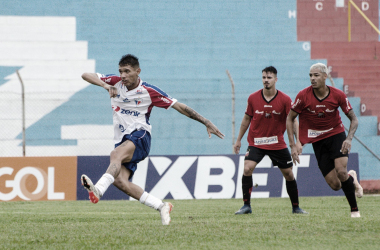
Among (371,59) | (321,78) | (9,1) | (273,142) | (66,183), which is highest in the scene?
(9,1)

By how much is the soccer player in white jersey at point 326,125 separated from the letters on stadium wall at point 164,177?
177 inches

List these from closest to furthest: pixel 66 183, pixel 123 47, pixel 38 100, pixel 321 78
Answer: pixel 321 78 < pixel 66 183 < pixel 38 100 < pixel 123 47

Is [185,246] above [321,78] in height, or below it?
below

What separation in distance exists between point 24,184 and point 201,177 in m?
3.79

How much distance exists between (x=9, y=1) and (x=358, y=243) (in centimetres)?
1725

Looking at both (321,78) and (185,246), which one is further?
(321,78)

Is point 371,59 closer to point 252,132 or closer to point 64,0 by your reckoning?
point 64,0

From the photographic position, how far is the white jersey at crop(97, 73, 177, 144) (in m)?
6.11

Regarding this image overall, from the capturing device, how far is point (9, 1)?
62.2 feet

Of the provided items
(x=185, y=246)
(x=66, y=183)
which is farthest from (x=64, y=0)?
(x=185, y=246)

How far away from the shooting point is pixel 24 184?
11.7m

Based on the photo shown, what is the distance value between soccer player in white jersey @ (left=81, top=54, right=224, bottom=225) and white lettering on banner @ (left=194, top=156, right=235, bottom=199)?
6.19 metres

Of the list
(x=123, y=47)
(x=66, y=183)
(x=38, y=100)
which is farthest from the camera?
(x=123, y=47)

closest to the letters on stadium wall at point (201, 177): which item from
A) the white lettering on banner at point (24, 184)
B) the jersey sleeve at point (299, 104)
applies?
the white lettering on banner at point (24, 184)
